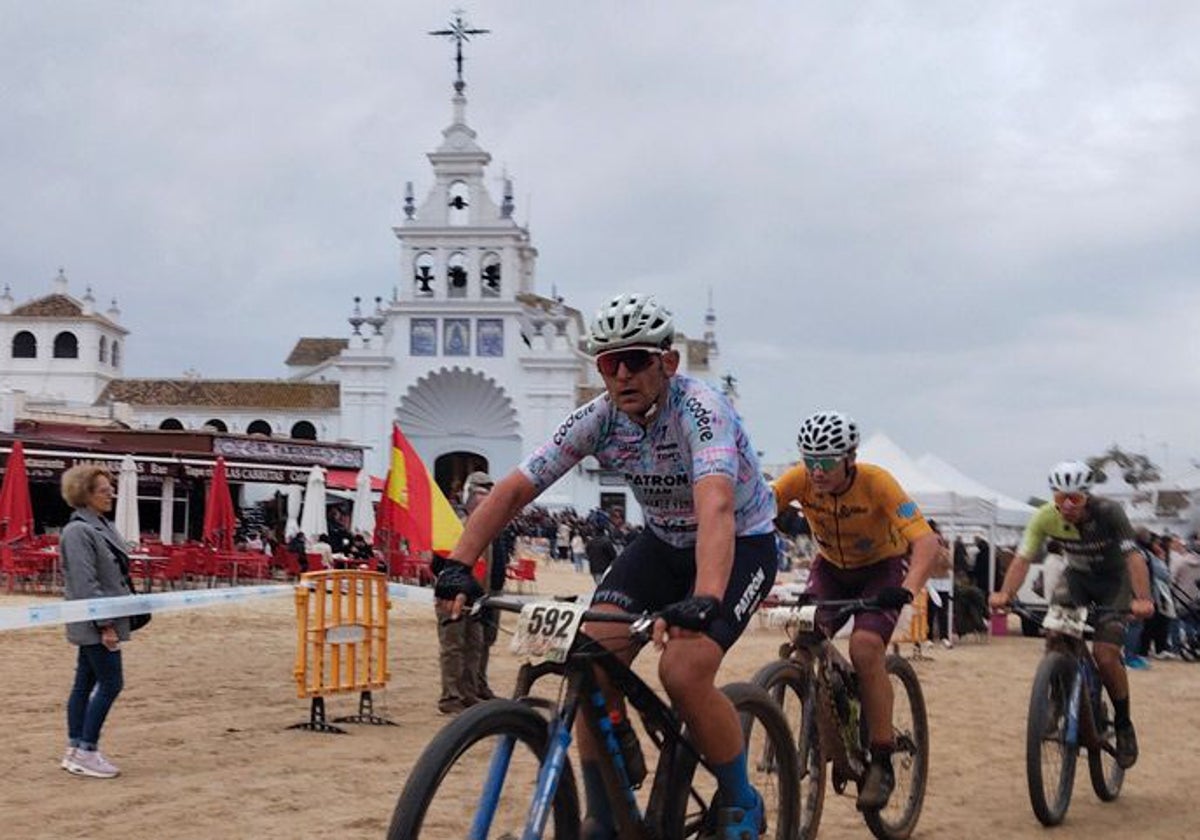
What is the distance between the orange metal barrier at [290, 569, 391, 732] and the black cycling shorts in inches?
203

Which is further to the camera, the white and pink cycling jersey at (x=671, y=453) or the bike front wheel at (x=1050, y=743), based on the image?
the bike front wheel at (x=1050, y=743)

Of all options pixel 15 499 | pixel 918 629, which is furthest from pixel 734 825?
pixel 15 499

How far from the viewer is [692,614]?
165 inches

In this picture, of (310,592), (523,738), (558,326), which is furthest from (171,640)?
(558,326)

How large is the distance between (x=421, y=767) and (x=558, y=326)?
63439 millimetres

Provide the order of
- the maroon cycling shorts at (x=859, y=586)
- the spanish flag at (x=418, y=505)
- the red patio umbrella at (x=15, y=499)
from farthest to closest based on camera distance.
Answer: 1. the red patio umbrella at (x=15, y=499)
2. the spanish flag at (x=418, y=505)
3. the maroon cycling shorts at (x=859, y=586)

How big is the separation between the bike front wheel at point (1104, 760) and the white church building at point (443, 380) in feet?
179

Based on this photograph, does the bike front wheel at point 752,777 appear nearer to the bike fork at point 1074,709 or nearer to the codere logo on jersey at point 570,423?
the codere logo on jersey at point 570,423

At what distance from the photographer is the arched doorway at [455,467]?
6450cm

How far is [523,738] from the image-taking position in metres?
4.29

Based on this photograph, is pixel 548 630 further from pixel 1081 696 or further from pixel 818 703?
pixel 1081 696

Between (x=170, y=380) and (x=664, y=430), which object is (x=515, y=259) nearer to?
(x=170, y=380)

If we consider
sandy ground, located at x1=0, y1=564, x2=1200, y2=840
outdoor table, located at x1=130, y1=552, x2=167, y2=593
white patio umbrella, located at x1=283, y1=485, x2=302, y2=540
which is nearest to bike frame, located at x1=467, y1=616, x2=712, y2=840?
sandy ground, located at x1=0, y1=564, x2=1200, y2=840

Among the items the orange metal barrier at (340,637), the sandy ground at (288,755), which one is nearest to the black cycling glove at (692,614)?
the sandy ground at (288,755)
